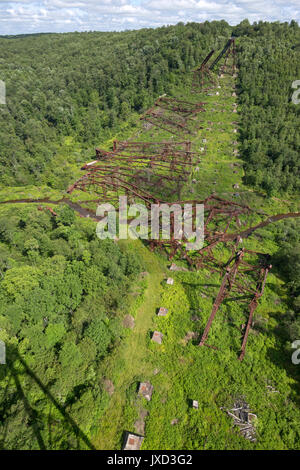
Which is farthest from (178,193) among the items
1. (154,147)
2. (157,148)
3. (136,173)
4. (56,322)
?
(56,322)

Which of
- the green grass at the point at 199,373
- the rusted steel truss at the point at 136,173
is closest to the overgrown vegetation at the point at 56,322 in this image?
the green grass at the point at 199,373

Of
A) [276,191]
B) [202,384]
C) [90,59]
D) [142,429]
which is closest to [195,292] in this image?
[202,384]

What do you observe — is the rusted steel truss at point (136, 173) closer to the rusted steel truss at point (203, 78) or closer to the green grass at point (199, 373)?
the green grass at point (199, 373)

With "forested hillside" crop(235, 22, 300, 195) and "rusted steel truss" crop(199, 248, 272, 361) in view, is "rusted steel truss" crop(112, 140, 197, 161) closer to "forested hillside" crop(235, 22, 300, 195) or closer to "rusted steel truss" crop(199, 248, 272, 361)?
"forested hillside" crop(235, 22, 300, 195)

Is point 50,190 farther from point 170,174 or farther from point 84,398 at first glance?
point 84,398

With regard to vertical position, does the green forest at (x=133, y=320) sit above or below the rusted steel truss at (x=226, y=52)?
below

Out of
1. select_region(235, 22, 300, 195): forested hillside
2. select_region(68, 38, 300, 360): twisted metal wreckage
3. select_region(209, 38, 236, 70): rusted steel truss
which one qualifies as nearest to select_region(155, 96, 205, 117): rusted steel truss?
select_region(68, 38, 300, 360): twisted metal wreckage
